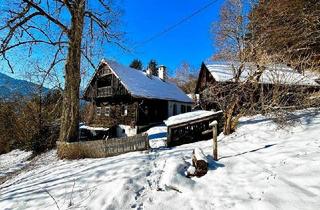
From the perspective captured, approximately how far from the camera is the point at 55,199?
250 inches

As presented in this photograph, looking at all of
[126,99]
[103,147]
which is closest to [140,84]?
[126,99]

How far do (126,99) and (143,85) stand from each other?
2.48 metres

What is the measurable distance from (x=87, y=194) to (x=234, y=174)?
366 centimetres

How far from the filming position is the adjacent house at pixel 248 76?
12.9 m

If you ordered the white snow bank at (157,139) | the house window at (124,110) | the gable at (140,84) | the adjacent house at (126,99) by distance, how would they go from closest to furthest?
the white snow bank at (157,139) < the gable at (140,84) < the adjacent house at (126,99) < the house window at (124,110)

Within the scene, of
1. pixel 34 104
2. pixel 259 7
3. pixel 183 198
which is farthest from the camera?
pixel 259 7

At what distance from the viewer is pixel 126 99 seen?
2733 centimetres

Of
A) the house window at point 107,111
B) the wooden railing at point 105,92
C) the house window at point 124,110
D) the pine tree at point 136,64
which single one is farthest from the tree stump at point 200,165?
the pine tree at point 136,64

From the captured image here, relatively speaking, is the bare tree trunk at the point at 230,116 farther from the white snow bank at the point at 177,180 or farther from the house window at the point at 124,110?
the house window at the point at 124,110

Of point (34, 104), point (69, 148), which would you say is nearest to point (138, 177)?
point (69, 148)

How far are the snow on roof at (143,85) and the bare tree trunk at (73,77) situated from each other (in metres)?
10.9

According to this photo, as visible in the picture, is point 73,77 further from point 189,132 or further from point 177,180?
point 177,180

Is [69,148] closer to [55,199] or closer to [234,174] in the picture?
[55,199]

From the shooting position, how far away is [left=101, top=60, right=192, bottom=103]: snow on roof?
1023 inches
